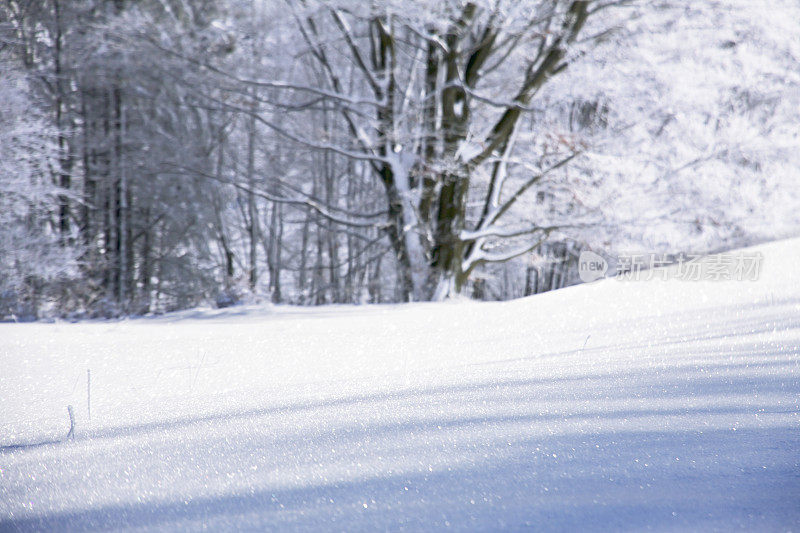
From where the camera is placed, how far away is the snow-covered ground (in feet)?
2.74

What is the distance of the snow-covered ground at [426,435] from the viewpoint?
2.74 ft

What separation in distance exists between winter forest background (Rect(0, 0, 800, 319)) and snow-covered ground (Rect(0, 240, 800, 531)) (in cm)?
464

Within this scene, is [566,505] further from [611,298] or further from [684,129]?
[684,129]

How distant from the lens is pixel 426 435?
1158 millimetres

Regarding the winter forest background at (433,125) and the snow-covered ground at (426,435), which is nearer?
the snow-covered ground at (426,435)

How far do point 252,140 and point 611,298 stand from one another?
9.59 meters

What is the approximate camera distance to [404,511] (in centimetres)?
83

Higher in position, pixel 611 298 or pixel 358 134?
pixel 358 134

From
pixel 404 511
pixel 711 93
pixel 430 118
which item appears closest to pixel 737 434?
pixel 404 511

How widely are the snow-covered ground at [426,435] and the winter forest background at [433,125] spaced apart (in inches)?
183

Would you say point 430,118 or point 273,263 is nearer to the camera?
point 430,118

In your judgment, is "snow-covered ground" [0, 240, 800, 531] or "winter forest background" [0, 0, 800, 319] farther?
"winter forest background" [0, 0, 800, 319]

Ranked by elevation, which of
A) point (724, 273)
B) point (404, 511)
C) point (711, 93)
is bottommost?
point (404, 511)

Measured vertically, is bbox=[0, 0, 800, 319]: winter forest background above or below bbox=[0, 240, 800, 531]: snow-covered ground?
above
